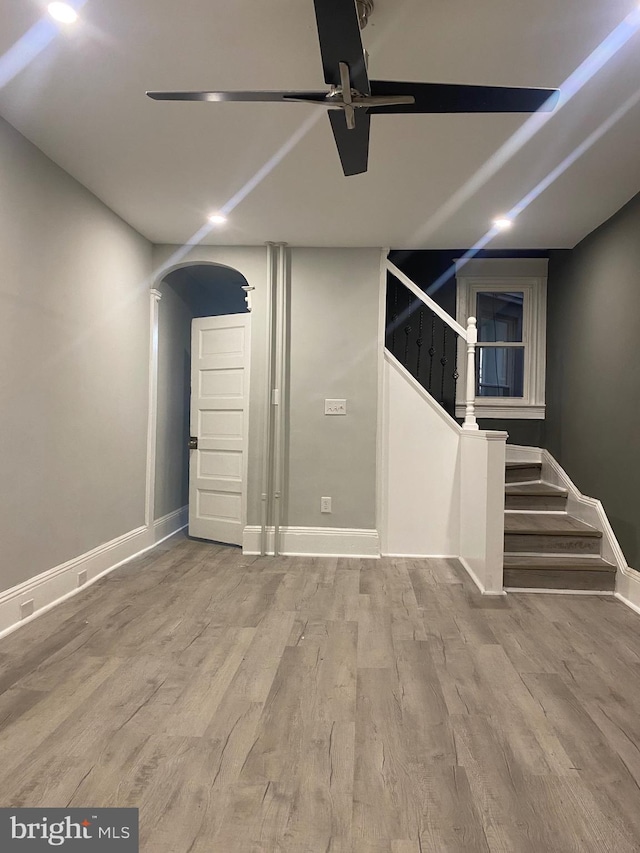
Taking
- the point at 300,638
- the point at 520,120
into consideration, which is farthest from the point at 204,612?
the point at 520,120

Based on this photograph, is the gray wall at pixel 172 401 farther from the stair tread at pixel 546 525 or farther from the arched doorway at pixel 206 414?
the stair tread at pixel 546 525

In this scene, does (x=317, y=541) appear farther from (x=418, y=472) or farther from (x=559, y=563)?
(x=559, y=563)

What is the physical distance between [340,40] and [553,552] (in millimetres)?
3625

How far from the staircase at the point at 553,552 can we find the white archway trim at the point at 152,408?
2913mm

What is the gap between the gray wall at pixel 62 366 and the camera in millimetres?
2881

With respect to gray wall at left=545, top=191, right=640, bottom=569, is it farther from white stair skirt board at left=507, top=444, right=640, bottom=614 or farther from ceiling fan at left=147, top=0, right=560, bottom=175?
ceiling fan at left=147, top=0, right=560, bottom=175

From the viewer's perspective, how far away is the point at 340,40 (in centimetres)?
151

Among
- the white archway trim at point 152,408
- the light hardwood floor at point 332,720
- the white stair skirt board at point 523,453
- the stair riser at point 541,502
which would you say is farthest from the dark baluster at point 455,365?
the white archway trim at point 152,408

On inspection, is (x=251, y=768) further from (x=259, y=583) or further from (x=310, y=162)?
(x=310, y=162)

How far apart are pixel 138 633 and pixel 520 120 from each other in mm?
3235

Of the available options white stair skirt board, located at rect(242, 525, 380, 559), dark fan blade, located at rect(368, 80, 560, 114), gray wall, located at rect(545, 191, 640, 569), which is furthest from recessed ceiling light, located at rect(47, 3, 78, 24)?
white stair skirt board, located at rect(242, 525, 380, 559)

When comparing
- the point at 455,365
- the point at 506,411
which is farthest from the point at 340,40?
the point at 506,411

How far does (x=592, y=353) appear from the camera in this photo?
4.29 m

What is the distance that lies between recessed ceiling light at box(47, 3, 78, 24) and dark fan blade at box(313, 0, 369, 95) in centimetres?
108
